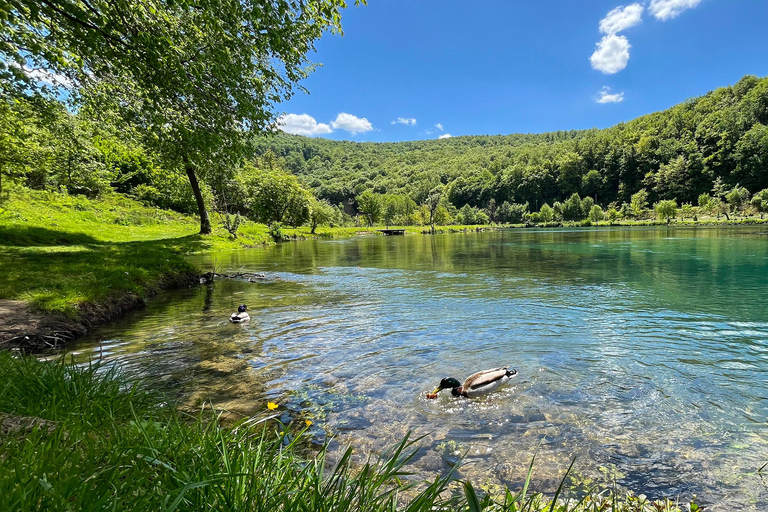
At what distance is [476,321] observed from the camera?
40.2ft

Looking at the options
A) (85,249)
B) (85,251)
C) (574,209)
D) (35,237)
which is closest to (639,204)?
(574,209)

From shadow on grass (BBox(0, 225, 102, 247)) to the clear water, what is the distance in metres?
11.3

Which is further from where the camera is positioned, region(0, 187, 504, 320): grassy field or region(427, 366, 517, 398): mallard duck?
region(0, 187, 504, 320): grassy field

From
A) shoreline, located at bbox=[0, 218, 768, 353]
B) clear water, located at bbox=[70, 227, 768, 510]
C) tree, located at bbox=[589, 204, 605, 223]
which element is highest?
tree, located at bbox=[589, 204, 605, 223]

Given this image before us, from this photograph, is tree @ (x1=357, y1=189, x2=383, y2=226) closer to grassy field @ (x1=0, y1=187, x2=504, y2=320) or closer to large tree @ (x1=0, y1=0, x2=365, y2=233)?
grassy field @ (x1=0, y1=187, x2=504, y2=320)

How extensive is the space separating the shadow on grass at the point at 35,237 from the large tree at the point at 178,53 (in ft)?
33.0

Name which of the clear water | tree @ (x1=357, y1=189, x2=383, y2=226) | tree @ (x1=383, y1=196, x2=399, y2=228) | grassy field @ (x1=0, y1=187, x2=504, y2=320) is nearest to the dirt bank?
grassy field @ (x1=0, y1=187, x2=504, y2=320)

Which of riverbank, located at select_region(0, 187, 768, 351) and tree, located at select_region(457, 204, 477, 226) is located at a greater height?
tree, located at select_region(457, 204, 477, 226)

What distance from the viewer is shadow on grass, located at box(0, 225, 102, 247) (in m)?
20.4

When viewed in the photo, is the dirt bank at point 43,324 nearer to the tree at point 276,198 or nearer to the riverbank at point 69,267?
the riverbank at point 69,267

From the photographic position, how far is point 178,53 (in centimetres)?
1016

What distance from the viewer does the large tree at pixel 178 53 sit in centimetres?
Answer: 930

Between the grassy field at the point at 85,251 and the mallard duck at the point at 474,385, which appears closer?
the mallard duck at the point at 474,385

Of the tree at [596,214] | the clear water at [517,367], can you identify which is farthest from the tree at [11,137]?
the tree at [596,214]
